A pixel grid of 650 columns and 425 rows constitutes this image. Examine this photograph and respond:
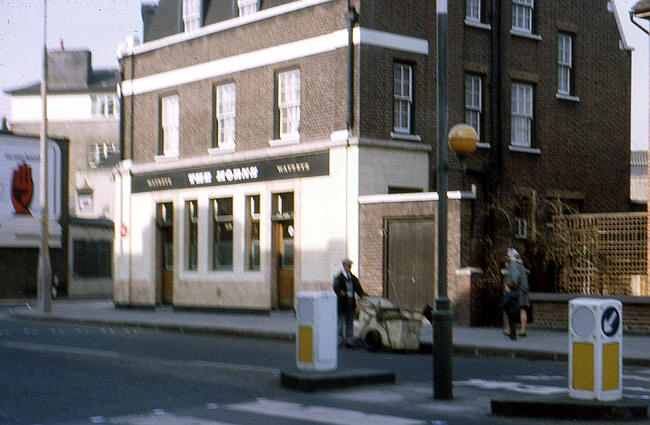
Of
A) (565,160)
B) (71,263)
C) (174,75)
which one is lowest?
(71,263)

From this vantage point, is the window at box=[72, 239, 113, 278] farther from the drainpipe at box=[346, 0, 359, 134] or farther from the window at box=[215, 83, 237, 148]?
the drainpipe at box=[346, 0, 359, 134]

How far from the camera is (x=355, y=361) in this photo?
54.9 feet

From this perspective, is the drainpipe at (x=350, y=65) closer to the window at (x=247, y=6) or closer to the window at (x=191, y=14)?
the window at (x=247, y=6)

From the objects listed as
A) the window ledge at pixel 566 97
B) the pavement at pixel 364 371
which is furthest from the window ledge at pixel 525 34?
the pavement at pixel 364 371

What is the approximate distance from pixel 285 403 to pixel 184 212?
21.2m

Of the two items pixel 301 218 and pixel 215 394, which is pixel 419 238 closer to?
pixel 301 218

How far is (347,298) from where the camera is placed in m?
19.3

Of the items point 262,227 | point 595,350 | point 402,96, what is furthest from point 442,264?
point 262,227

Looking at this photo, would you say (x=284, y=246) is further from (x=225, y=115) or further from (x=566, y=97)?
(x=566, y=97)

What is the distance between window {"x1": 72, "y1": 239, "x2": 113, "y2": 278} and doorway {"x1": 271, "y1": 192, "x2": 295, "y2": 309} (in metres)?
22.0

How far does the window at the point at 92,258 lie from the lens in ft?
159

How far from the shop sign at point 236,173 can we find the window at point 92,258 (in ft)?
50.7

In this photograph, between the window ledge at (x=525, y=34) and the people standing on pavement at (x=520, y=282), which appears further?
the window ledge at (x=525, y=34)

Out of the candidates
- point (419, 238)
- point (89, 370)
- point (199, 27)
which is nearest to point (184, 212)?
point (199, 27)
